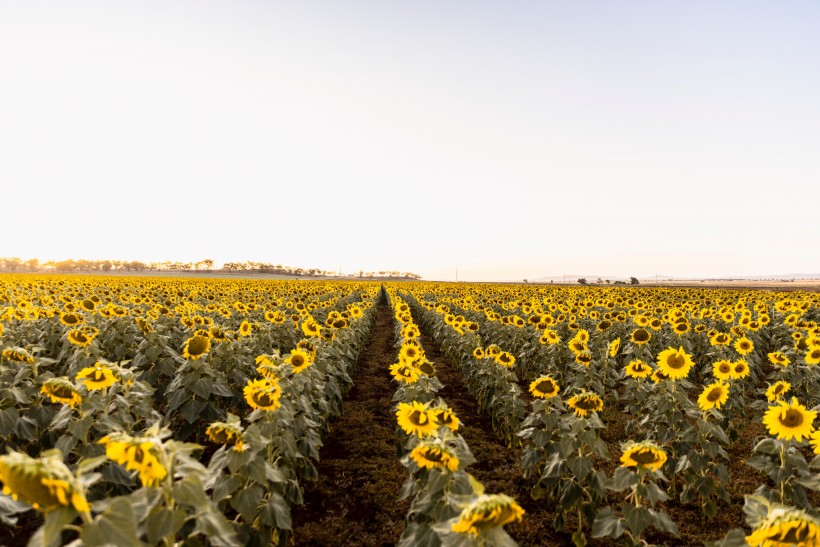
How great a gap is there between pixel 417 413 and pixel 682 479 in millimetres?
5449

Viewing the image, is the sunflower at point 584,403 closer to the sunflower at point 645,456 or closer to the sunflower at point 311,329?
the sunflower at point 645,456

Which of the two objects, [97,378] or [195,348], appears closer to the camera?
[97,378]

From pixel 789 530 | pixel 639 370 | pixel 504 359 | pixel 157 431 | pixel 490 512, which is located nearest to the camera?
pixel 490 512

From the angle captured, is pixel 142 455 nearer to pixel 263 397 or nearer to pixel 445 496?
pixel 445 496

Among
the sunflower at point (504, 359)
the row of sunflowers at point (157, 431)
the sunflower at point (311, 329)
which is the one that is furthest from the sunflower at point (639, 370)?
the sunflower at point (311, 329)

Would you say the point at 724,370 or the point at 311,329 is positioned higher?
the point at 311,329

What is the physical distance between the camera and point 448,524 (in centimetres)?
271

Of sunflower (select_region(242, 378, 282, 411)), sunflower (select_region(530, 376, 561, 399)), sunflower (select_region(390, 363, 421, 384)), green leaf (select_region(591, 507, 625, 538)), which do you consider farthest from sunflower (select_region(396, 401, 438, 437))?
sunflower (select_region(530, 376, 561, 399))

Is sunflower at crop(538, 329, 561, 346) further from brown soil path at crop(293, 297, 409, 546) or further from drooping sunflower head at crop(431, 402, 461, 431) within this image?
drooping sunflower head at crop(431, 402, 461, 431)

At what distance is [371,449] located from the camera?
872cm

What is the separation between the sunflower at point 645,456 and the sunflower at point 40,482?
14.2ft

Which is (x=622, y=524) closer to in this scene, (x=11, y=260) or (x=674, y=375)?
(x=674, y=375)

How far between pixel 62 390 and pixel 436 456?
3.97m

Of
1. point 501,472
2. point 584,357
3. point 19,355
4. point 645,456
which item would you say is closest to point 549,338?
point 584,357
